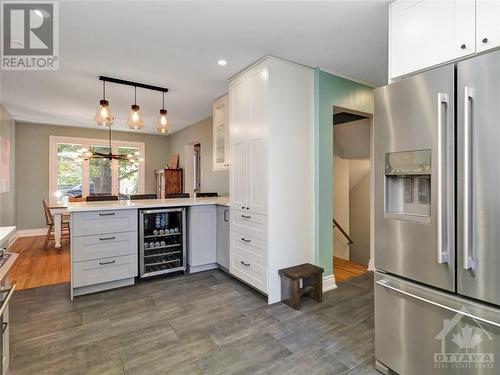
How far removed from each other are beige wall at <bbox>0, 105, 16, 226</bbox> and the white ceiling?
38.9 inches

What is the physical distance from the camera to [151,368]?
1809 millimetres

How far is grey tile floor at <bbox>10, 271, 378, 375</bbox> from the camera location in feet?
6.03

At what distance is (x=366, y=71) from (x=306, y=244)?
2.16 metres

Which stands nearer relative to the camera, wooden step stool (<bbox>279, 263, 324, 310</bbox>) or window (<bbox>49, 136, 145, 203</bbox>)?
wooden step stool (<bbox>279, 263, 324, 310</bbox>)

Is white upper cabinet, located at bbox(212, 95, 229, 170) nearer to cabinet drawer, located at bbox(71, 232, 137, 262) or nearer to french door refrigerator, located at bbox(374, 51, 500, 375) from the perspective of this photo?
cabinet drawer, located at bbox(71, 232, 137, 262)

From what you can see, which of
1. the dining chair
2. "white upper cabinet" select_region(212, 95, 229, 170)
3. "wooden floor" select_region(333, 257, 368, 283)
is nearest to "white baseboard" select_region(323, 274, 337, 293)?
"wooden floor" select_region(333, 257, 368, 283)

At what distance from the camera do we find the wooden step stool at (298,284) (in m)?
2.64

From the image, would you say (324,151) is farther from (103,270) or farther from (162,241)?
(103,270)

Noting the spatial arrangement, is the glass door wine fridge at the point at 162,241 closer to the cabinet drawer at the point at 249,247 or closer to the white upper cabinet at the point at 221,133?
the cabinet drawer at the point at 249,247

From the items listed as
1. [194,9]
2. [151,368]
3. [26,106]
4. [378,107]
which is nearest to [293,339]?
[151,368]

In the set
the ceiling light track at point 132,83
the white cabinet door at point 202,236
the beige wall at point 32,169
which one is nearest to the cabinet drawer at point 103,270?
the white cabinet door at point 202,236

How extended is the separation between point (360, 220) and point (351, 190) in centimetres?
63

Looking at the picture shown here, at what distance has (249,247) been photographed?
304 cm

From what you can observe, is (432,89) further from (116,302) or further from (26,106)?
(26,106)
